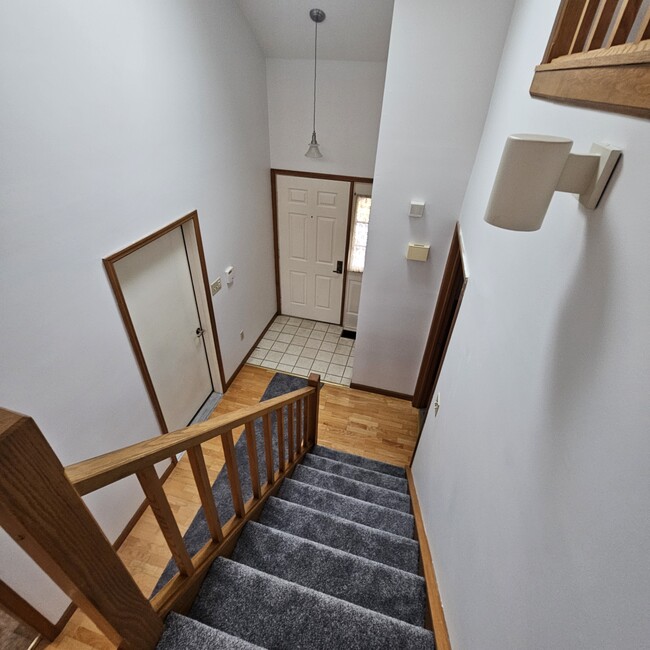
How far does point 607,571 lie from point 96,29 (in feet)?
8.57

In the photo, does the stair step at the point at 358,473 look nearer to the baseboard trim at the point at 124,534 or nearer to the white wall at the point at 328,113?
the baseboard trim at the point at 124,534

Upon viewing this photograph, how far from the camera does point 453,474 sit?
1535 millimetres

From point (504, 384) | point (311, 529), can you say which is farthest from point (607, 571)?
point (311, 529)

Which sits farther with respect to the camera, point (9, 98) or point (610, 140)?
point (9, 98)

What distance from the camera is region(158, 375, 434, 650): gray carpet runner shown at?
1.26m

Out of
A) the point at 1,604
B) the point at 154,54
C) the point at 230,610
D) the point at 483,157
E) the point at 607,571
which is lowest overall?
the point at 1,604

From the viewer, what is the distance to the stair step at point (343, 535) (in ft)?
6.03

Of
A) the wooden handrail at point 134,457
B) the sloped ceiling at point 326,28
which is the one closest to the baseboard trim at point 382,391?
the wooden handrail at point 134,457

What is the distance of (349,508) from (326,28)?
148 inches

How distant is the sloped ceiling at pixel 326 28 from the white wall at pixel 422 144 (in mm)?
716

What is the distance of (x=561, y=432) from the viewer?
741 mm

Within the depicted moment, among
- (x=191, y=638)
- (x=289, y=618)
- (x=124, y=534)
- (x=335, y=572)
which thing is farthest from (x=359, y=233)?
(x=191, y=638)

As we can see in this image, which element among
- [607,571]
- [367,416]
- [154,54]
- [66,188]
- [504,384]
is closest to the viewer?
[607,571]

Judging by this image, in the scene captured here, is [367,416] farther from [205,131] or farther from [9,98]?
[9,98]
